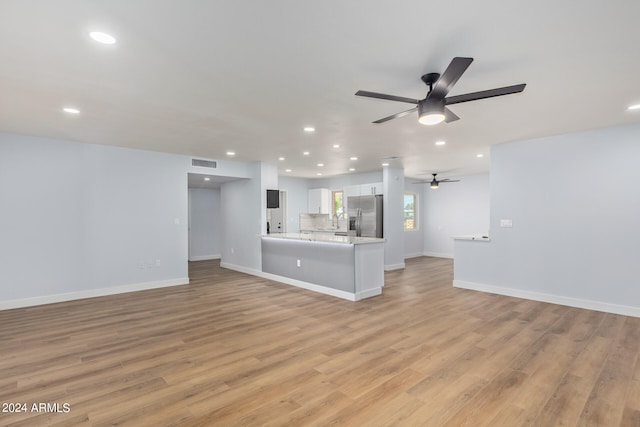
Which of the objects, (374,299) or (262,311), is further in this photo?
(374,299)

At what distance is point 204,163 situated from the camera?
6.90m

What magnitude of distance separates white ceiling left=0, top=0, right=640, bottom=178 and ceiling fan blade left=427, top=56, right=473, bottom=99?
0.72 feet

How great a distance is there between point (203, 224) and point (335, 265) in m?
6.15

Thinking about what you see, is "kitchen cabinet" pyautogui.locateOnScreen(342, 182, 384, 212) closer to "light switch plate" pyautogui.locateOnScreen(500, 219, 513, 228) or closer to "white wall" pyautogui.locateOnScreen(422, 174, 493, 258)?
"white wall" pyautogui.locateOnScreen(422, 174, 493, 258)

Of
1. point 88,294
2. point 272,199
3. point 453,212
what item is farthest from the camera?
point 453,212

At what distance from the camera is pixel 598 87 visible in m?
3.08

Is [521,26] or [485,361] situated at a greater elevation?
[521,26]

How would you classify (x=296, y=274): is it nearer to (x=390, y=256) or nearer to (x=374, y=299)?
(x=374, y=299)

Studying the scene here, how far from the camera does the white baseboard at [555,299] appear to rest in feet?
14.5

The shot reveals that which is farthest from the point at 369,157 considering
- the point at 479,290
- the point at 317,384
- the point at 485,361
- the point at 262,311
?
the point at 317,384

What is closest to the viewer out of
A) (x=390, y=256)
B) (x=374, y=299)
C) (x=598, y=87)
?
(x=598, y=87)

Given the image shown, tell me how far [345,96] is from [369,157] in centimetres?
358

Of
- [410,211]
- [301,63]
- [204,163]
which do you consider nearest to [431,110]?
[301,63]

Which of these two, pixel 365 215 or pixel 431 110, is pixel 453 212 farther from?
pixel 431 110
